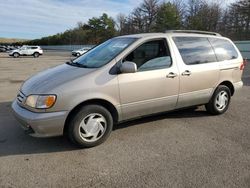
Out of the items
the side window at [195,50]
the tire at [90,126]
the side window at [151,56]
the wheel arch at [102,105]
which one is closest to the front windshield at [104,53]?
the side window at [151,56]

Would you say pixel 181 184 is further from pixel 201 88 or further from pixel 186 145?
pixel 201 88

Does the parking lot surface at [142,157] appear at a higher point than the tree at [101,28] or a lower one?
lower

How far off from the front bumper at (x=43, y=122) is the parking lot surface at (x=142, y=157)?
33 cm

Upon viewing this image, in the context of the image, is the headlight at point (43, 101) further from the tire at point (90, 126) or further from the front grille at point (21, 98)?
the tire at point (90, 126)

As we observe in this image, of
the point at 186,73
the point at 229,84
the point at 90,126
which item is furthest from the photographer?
the point at 229,84

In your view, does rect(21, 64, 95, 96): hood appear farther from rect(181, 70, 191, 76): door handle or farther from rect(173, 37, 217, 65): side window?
rect(173, 37, 217, 65): side window

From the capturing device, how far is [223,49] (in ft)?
20.0

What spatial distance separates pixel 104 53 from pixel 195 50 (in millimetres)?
1795

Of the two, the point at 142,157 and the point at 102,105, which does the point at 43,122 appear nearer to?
the point at 102,105

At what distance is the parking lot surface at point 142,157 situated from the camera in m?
3.47

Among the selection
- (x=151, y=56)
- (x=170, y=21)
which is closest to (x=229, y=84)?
(x=151, y=56)

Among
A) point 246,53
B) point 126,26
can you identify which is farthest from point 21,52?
point 126,26

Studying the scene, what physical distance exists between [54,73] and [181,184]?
261cm

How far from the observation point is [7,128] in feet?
17.6
